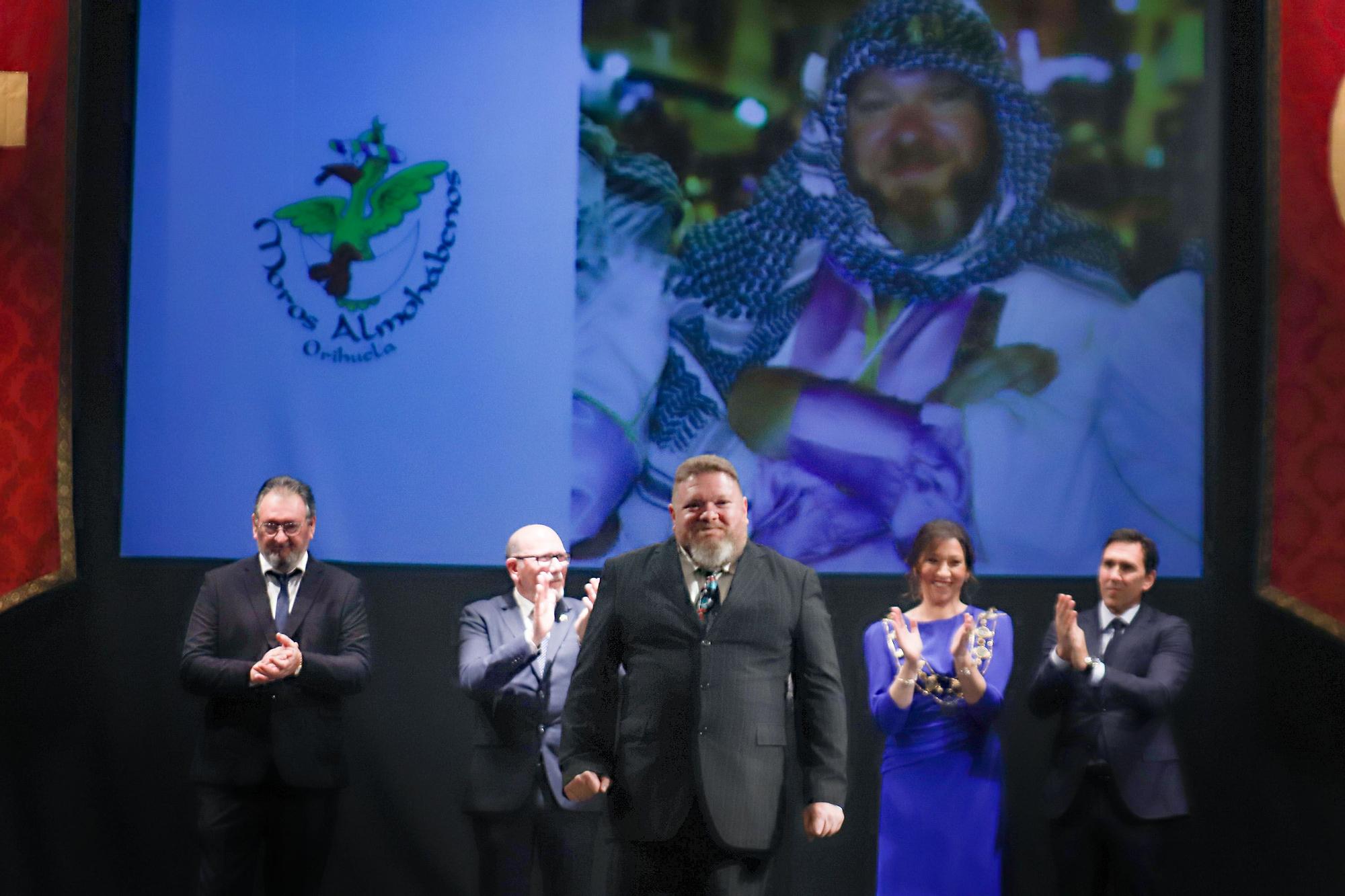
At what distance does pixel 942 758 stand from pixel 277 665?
2015mm

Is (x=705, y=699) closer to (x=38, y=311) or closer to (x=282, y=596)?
(x=282, y=596)

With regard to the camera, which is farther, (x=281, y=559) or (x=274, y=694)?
(x=281, y=559)

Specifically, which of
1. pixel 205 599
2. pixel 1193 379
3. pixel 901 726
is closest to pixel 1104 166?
pixel 1193 379

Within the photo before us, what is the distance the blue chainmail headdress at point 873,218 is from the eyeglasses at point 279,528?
1.68 metres

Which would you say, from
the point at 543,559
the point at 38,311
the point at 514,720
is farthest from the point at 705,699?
the point at 38,311

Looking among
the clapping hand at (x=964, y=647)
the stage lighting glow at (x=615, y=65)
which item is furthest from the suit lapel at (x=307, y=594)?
the stage lighting glow at (x=615, y=65)

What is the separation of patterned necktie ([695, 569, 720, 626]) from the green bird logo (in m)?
2.18

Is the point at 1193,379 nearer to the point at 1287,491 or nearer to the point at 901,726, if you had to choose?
the point at 1287,491

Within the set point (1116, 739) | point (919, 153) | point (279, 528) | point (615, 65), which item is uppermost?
point (615, 65)

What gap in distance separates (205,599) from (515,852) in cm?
124

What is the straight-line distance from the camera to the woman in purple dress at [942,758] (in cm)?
384

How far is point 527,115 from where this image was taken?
480 cm

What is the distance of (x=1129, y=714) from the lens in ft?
12.9

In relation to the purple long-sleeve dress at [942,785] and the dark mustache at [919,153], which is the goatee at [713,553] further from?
the dark mustache at [919,153]
